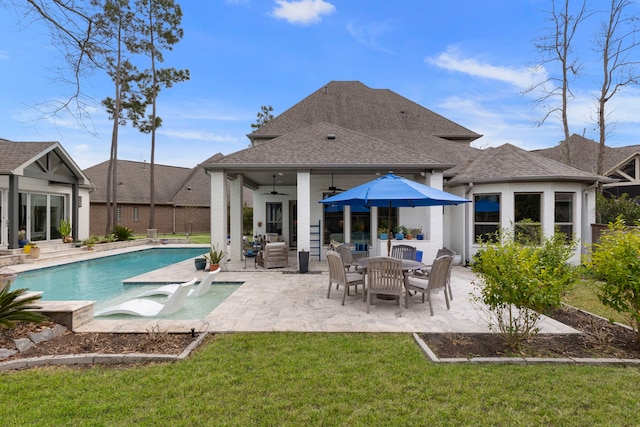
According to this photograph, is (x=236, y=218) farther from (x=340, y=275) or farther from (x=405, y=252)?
(x=340, y=275)

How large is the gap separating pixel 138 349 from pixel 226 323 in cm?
133

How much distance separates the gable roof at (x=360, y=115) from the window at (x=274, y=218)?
4308 millimetres

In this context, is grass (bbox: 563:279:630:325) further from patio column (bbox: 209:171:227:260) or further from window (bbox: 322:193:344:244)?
patio column (bbox: 209:171:227:260)

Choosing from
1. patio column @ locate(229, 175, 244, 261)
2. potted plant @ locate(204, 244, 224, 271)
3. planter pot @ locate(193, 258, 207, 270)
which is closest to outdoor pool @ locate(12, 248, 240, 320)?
potted plant @ locate(204, 244, 224, 271)

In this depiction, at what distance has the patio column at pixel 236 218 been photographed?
477 inches

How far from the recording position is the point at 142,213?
26781mm

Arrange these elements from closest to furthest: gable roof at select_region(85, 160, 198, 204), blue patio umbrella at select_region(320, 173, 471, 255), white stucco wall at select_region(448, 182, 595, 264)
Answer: blue patio umbrella at select_region(320, 173, 471, 255), white stucco wall at select_region(448, 182, 595, 264), gable roof at select_region(85, 160, 198, 204)

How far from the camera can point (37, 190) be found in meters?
14.5

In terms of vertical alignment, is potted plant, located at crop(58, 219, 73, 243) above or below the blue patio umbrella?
below

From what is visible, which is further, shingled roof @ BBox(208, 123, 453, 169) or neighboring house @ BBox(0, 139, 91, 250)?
neighboring house @ BBox(0, 139, 91, 250)

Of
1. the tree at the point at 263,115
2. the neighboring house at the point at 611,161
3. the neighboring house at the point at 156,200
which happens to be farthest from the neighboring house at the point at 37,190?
the neighboring house at the point at 611,161

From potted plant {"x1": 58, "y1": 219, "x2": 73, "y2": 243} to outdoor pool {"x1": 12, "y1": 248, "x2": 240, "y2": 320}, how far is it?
8.40 feet

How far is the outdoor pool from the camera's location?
6.85 metres

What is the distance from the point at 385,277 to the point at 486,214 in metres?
7.30
